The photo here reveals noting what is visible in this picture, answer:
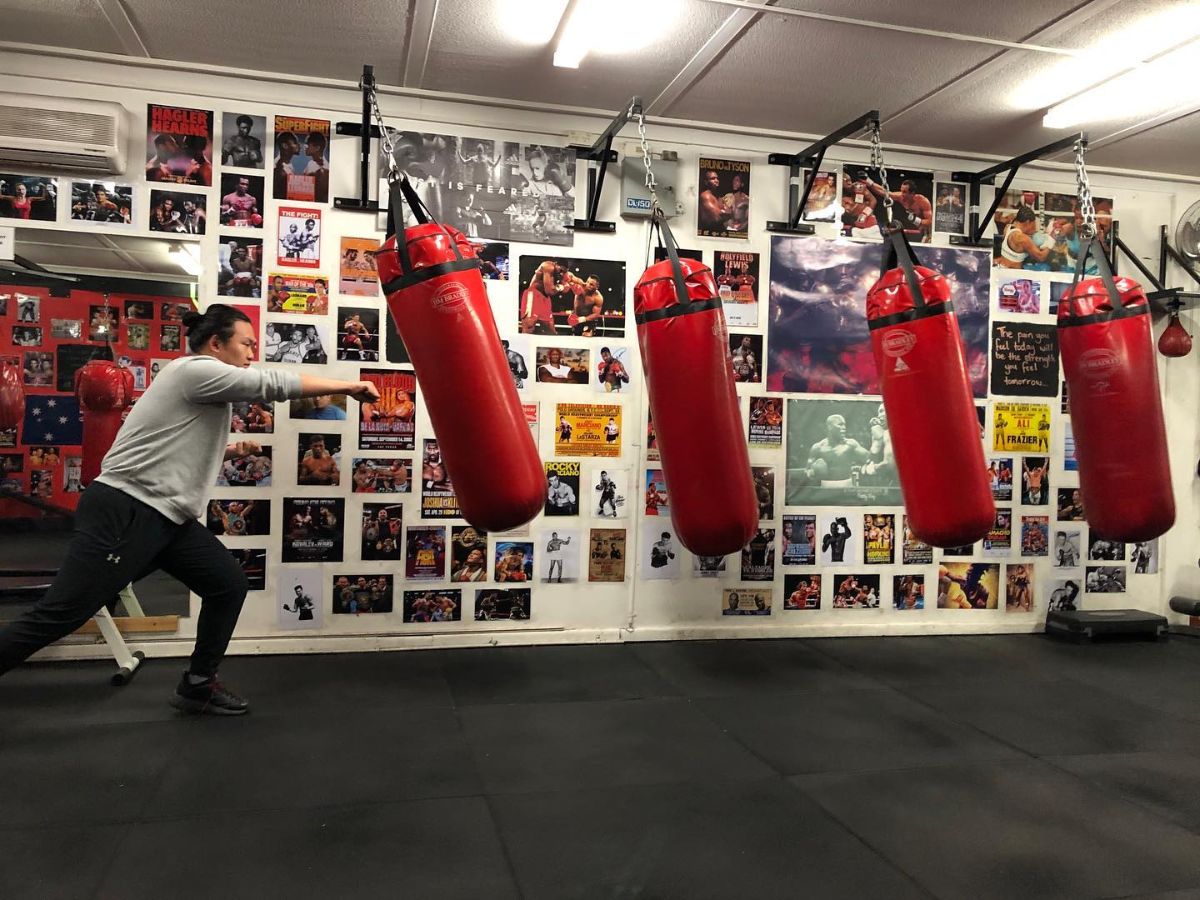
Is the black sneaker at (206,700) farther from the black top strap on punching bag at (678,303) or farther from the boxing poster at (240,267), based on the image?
the black top strap on punching bag at (678,303)

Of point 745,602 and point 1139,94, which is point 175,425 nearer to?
point 745,602

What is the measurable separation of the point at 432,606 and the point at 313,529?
62cm

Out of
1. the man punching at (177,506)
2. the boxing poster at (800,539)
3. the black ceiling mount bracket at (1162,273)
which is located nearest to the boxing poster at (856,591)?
the boxing poster at (800,539)

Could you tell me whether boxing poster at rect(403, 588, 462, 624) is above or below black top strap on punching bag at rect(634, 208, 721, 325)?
below

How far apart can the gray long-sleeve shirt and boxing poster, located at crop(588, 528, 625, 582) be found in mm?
1673

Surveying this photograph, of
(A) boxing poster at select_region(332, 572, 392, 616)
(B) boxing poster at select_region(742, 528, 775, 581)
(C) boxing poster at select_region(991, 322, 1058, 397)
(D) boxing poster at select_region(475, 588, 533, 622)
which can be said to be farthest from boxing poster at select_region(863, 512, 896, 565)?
(A) boxing poster at select_region(332, 572, 392, 616)

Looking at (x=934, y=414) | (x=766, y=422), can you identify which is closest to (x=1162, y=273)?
(x=766, y=422)

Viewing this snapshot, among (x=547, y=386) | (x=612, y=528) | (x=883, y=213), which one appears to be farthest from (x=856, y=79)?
(x=612, y=528)

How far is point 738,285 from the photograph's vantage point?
13.4ft

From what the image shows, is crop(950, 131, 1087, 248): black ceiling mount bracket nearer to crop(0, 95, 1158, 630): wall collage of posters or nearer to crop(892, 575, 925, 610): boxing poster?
crop(0, 95, 1158, 630): wall collage of posters

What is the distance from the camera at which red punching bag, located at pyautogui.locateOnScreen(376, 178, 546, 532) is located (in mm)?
2580

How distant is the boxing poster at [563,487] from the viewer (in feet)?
12.9

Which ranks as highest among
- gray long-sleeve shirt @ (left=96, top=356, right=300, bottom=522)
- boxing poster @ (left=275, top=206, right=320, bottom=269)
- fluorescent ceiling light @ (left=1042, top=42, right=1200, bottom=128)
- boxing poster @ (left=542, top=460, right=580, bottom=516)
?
fluorescent ceiling light @ (left=1042, top=42, right=1200, bottom=128)

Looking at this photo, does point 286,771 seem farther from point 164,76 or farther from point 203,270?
point 164,76
